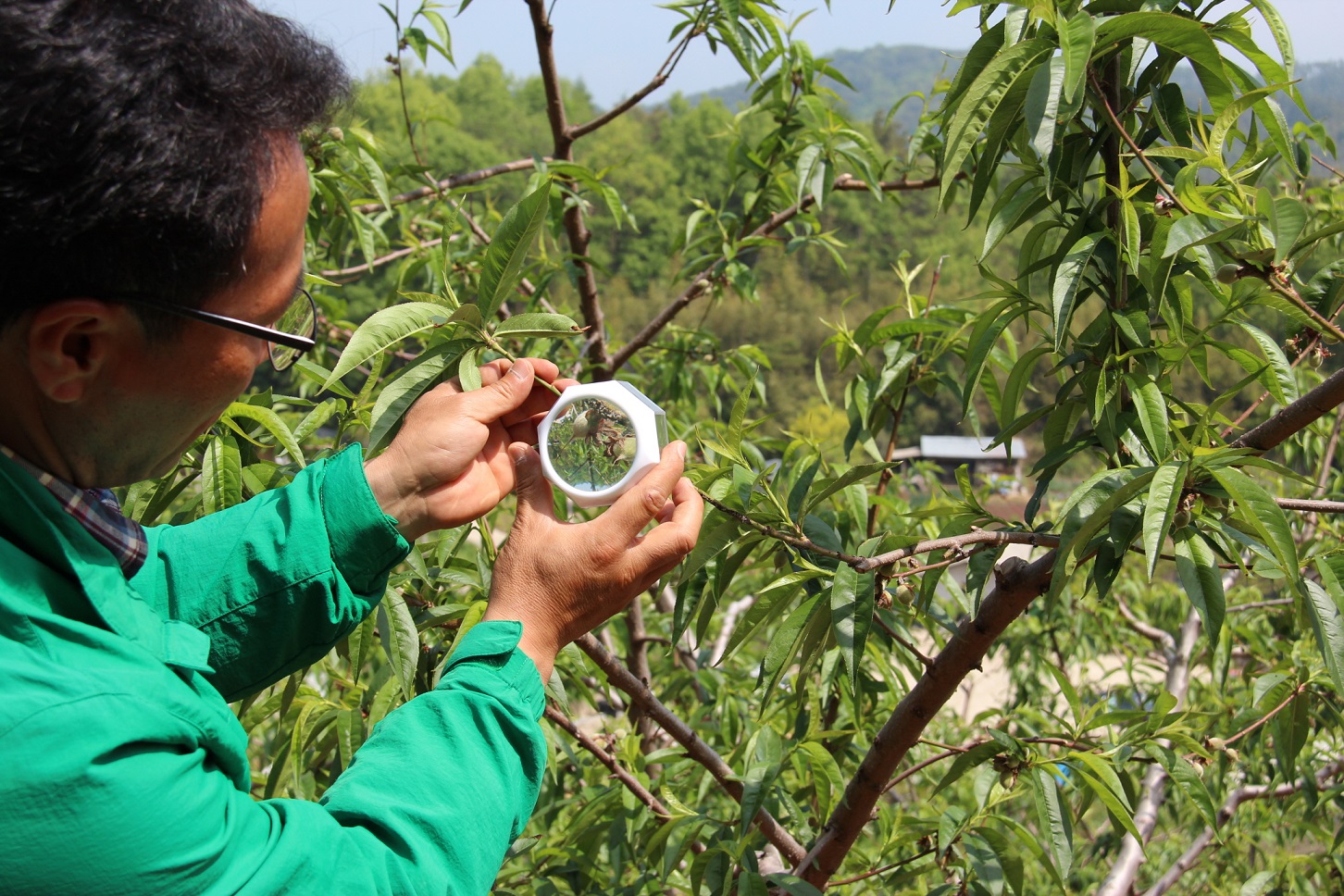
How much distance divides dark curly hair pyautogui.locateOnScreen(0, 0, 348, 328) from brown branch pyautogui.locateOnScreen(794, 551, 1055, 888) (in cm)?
105

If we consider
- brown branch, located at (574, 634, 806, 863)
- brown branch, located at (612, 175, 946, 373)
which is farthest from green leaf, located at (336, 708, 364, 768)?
brown branch, located at (612, 175, 946, 373)

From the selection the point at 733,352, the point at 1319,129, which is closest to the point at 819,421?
the point at 733,352

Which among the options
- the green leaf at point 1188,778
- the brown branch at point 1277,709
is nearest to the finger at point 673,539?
the green leaf at point 1188,778

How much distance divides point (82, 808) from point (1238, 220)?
4.06 feet

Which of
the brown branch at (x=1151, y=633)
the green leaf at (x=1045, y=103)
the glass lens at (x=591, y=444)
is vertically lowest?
the brown branch at (x=1151, y=633)

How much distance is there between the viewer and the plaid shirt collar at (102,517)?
866mm

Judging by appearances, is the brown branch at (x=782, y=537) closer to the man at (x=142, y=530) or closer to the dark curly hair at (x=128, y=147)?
the man at (x=142, y=530)

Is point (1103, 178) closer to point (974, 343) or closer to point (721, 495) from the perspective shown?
point (974, 343)

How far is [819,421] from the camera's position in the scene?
22.9 metres

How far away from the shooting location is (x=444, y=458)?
49.7 inches

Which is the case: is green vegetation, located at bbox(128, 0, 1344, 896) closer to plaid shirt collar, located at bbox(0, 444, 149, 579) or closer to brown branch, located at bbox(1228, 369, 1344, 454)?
brown branch, located at bbox(1228, 369, 1344, 454)

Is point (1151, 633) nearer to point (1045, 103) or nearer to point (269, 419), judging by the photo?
point (1045, 103)

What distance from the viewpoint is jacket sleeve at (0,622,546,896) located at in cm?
68

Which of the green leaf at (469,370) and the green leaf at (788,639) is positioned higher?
the green leaf at (469,370)
